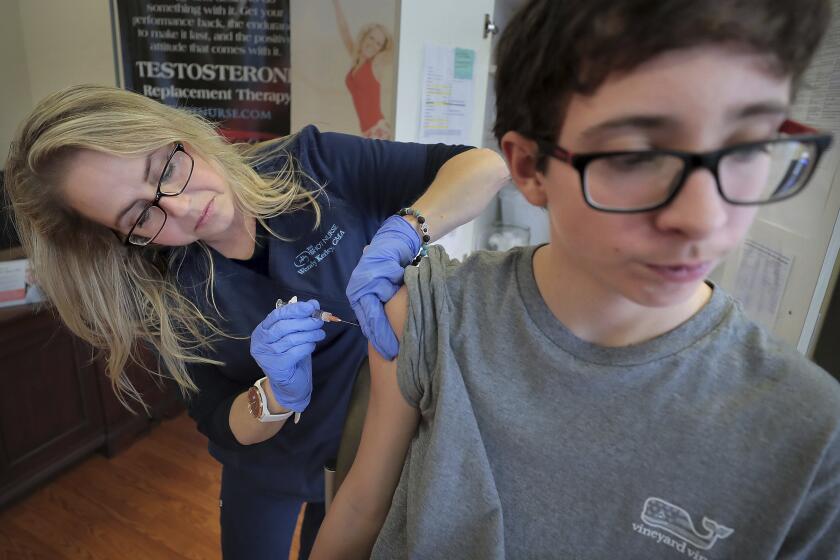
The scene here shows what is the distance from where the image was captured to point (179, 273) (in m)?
1.16

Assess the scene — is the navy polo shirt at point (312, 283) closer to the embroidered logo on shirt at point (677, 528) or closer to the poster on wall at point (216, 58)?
the embroidered logo on shirt at point (677, 528)

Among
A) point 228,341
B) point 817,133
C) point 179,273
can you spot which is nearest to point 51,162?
point 179,273

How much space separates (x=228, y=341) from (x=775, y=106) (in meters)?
1.06

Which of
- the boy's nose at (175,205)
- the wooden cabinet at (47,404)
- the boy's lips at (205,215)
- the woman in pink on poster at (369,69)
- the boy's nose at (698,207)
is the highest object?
the woman in pink on poster at (369,69)

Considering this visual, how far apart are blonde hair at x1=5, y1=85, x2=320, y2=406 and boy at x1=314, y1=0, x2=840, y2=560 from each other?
51 centimetres

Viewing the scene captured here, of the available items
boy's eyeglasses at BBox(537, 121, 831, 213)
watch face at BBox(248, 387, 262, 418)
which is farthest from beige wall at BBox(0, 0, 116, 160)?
boy's eyeglasses at BBox(537, 121, 831, 213)

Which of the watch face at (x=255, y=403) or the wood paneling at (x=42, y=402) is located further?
the wood paneling at (x=42, y=402)

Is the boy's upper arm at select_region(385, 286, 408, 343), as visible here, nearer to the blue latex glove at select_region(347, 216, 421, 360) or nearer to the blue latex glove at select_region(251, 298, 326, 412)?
the blue latex glove at select_region(347, 216, 421, 360)

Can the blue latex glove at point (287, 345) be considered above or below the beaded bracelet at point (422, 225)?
below

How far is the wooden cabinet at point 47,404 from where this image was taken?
1927 millimetres

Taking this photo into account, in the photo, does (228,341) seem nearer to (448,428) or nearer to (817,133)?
(448,428)

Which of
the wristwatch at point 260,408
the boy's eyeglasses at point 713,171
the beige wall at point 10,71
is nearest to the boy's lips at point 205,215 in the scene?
the wristwatch at point 260,408

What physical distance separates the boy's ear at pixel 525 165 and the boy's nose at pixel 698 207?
166 mm

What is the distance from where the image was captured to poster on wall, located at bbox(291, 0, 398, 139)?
185cm
